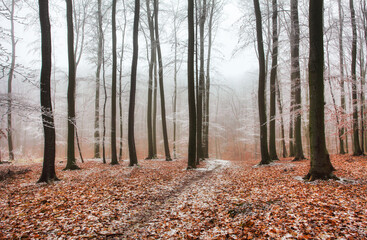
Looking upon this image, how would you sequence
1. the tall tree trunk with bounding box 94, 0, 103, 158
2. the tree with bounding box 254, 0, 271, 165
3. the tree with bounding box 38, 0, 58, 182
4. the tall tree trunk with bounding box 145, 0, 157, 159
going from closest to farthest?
the tree with bounding box 38, 0, 58, 182 → the tree with bounding box 254, 0, 271, 165 → the tall tree trunk with bounding box 94, 0, 103, 158 → the tall tree trunk with bounding box 145, 0, 157, 159

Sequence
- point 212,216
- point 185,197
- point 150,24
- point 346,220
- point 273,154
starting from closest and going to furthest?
1. point 346,220
2. point 212,216
3. point 185,197
4. point 273,154
5. point 150,24

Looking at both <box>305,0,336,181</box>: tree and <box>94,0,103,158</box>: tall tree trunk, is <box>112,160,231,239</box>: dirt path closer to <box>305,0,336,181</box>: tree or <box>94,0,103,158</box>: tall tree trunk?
<box>305,0,336,181</box>: tree

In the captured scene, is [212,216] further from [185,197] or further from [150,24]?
[150,24]

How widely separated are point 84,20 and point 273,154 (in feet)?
54.5

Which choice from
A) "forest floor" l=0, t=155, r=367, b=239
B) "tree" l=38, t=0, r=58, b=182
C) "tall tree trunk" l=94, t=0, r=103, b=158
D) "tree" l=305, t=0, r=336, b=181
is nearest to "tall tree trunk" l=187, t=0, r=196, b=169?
"forest floor" l=0, t=155, r=367, b=239

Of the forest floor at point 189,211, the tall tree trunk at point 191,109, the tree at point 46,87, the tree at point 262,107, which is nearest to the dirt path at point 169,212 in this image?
the forest floor at point 189,211

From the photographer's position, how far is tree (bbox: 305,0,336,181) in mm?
5793

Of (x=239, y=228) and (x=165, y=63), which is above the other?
(x=165, y=63)

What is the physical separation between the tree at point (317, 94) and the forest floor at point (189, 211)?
1.68 feet

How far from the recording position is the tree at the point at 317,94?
579cm

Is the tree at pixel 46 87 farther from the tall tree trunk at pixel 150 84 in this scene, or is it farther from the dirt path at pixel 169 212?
the tall tree trunk at pixel 150 84

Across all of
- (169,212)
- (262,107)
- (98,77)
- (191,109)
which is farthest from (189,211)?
(98,77)

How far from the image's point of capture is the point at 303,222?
3330 millimetres

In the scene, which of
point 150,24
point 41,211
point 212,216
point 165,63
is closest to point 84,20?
point 150,24
